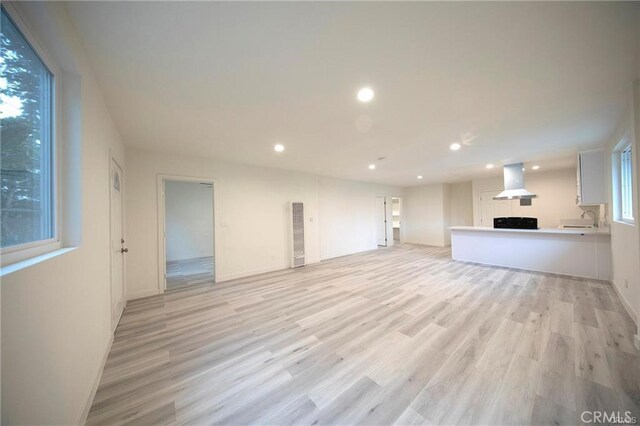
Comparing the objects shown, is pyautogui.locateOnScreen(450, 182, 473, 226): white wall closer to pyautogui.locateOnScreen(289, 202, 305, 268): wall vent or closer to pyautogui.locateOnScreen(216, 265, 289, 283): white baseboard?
pyautogui.locateOnScreen(289, 202, 305, 268): wall vent

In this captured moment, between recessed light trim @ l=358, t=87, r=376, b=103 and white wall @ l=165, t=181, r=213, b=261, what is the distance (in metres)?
6.31

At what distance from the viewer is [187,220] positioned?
22.8 ft

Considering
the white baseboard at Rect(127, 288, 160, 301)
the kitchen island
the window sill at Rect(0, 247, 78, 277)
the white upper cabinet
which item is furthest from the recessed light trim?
the kitchen island

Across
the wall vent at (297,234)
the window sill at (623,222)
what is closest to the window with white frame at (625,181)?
the window sill at (623,222)

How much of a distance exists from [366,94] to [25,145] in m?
2.38

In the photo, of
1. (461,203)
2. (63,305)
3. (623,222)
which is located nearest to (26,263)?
(63,305)

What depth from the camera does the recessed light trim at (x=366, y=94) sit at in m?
2.08

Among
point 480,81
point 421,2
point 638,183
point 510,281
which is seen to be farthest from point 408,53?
point 510,281

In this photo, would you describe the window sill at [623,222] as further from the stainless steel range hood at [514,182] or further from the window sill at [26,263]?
the window sill at [26,263]

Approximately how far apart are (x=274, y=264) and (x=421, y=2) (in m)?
5.10

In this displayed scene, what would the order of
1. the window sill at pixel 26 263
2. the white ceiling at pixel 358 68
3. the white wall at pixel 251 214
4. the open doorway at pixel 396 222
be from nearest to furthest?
the window sill at pixel 26 263, the white ceiling at pixel 358 68, the white wall at pixel 251 214, the open doorway at pixel 396 222

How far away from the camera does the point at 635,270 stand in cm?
259

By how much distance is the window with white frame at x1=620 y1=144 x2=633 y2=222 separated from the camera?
3.17 meters

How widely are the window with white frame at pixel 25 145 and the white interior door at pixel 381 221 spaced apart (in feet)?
27.0
